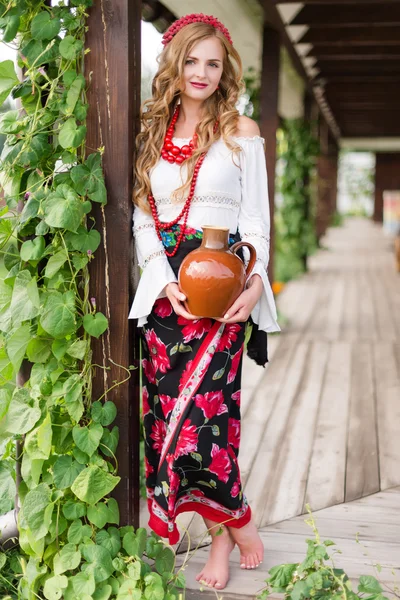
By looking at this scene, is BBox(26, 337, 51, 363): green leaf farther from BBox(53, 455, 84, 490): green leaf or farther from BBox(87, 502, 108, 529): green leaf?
BBox(87, 502, 108, 529): green leaf

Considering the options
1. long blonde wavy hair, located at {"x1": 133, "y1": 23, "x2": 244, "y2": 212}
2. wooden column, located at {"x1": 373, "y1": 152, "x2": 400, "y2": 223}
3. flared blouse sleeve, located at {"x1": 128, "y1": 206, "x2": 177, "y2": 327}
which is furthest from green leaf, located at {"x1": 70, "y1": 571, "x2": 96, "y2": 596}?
wooden column, located at {"x1": 373, "y1": 152, "x2": 400, "y2": 223}

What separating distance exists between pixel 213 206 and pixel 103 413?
25.6 inches

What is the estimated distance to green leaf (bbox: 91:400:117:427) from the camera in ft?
6.37

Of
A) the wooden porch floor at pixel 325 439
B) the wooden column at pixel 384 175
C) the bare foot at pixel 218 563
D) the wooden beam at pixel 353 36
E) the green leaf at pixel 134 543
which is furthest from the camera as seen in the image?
the wooden column at pixel 384 175

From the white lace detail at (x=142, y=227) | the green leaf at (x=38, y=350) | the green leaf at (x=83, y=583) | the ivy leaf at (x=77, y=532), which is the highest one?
the white lace detail at (x=142, y=227)

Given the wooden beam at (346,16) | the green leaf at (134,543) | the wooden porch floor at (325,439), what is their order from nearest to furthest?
the green leaf at (134,543), the wooden porch floor at (325,439), the wooden beam at (346,16)

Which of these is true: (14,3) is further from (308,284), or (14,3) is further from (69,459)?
(308,284)

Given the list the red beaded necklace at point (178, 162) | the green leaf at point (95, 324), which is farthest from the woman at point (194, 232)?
the green leaf at point (95, 324)

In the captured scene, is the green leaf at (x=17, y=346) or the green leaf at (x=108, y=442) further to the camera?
the green leaf at (x=108, y=442)

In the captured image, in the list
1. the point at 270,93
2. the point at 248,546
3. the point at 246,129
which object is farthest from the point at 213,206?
the point at 270,93

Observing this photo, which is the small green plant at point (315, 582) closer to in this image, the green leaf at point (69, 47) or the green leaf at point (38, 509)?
the green leaf at point (38, 509)

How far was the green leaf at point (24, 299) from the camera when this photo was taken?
5.93 feet

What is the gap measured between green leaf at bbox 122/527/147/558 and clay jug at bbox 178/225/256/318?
2.15 feet

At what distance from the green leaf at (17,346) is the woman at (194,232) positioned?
0.31 meters
